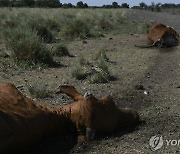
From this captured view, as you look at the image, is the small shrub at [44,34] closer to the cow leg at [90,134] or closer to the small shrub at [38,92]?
the small shrub at [38,92]

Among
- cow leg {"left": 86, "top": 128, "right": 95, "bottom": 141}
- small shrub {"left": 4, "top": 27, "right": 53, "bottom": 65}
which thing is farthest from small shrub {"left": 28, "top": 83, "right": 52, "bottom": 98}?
small shrub {"left": 4, "top": 27, "right": 53, "bottom": 65}

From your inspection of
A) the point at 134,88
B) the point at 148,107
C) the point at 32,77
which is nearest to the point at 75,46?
the point at 32,77

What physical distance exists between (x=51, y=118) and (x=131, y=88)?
4.36 meters

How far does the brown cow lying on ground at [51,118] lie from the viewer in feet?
20.0

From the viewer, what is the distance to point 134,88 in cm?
A: 1073

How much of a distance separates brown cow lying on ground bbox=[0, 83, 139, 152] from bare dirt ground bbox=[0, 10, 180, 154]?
0.16m

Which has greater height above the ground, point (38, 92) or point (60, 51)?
point (38, 92)

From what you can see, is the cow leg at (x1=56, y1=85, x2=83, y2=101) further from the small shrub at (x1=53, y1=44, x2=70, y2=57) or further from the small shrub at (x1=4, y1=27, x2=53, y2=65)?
the small shrub at (x1=53, y1=44, x2=70, y2=57)

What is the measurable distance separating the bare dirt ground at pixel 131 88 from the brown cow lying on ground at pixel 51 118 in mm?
164

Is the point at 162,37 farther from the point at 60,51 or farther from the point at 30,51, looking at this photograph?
the point at 30,51

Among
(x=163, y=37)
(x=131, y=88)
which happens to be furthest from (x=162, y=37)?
(x=131, y=88)

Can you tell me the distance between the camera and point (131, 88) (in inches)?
424

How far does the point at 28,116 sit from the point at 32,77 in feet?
20.3

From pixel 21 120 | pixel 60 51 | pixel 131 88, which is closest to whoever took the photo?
pixel 21 120
